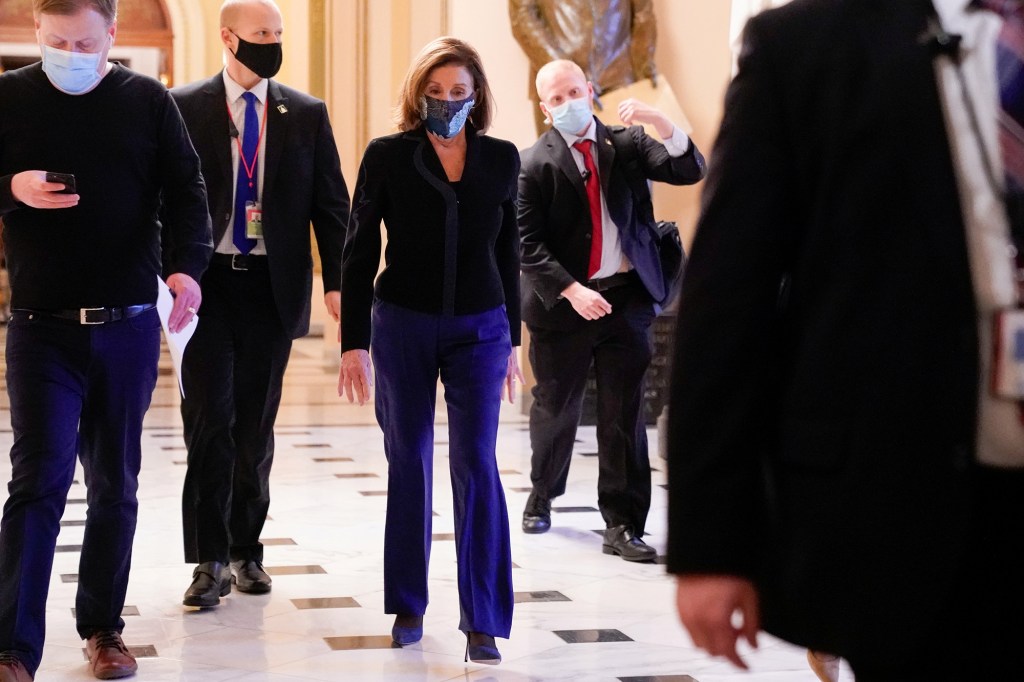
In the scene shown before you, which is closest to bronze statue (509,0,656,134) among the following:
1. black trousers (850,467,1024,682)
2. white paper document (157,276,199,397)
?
white paper document (157,276,199,397)

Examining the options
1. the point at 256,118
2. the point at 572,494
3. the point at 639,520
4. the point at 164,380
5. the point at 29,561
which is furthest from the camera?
the point at 164,380

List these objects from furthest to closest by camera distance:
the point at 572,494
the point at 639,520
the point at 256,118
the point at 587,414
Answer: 1. the point at 587,414
2. the point at 572,494
3. the point at 639,520
4. the point at 256,118

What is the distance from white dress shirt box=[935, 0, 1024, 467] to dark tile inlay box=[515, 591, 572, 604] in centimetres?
335

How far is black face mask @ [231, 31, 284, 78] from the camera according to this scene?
→ 4629 millimetres

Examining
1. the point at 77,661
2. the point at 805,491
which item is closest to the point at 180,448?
the point at 77,661

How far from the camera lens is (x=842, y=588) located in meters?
1.43

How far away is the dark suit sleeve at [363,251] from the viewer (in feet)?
13.0

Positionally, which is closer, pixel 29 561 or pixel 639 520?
pixel 29 561

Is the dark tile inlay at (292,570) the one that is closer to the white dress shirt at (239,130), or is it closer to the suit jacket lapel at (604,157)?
the white dress shirt at (239,130)

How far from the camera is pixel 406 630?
4.03 meters

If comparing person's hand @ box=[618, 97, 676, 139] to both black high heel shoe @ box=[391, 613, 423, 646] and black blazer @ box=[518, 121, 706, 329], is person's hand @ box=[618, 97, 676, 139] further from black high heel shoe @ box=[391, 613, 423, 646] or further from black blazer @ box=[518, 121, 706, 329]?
black high heel shoe @ box=[391, 613, 423, 646]

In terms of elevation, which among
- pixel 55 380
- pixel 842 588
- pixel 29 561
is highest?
pixel 842 588

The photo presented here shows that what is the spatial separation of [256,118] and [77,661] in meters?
1.73

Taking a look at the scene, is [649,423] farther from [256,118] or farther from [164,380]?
[256,118]
